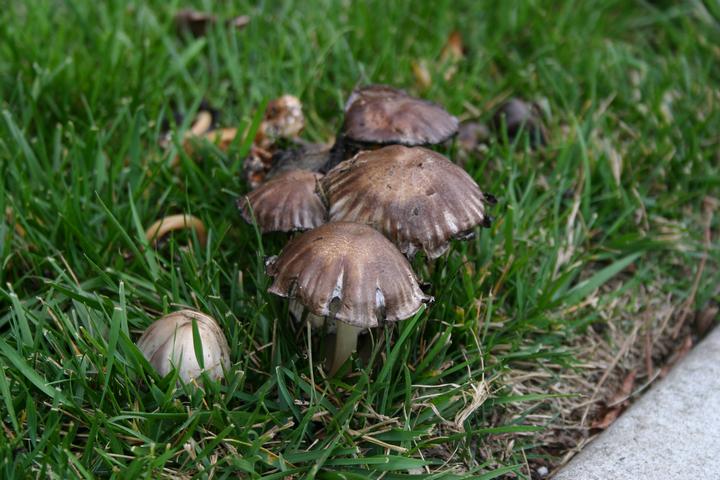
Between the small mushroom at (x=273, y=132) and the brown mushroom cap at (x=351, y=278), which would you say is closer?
the brown mushroom cap at (x=351, y=278)

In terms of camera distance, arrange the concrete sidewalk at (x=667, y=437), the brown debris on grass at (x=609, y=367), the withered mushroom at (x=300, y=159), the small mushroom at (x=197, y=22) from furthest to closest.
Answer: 1. the small mushroom at (x=197, y=22)
2. the withered mushroom at (x=300, y=159)
3. the brown debris on grass at (x=609, y=367)
4. the concrete sidewalk at (x=667, y=437)

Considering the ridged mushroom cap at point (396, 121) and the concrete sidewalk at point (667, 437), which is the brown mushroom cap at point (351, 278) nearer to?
the ridged mushroom cap at point (396, 121)

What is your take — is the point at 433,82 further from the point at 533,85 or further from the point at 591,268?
the point at 591,268

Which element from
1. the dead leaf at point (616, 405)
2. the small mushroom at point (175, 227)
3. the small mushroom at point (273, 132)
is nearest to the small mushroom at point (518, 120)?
the small mushroom at point (273, 132)

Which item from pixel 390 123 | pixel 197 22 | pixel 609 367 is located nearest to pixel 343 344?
pixel 390 123

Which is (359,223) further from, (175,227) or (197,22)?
(197,22)

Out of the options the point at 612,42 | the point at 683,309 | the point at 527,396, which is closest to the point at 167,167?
the point at 527,396
